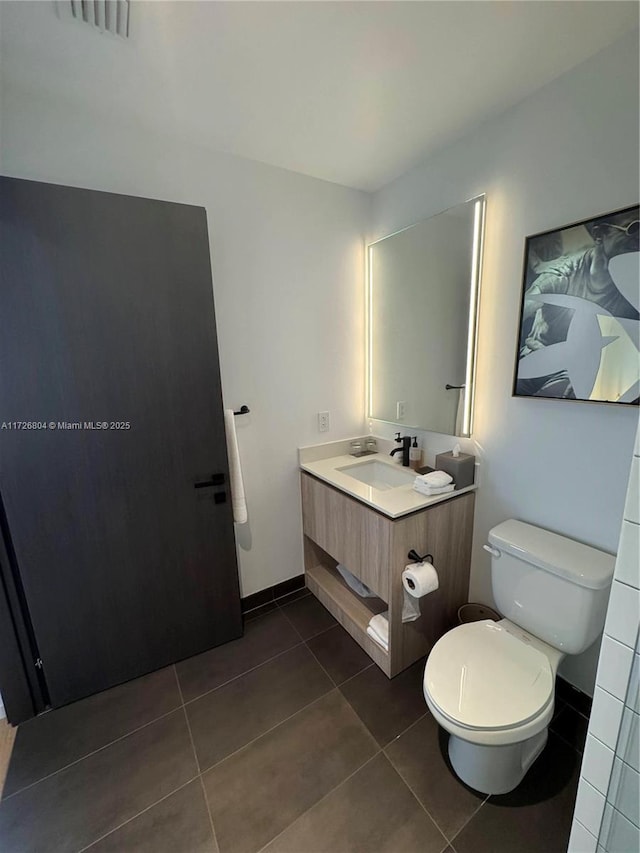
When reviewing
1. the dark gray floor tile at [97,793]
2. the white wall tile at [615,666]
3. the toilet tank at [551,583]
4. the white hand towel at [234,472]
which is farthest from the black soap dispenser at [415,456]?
the dark gray floor tile at [97,793]

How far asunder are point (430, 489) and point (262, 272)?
1.43 meters

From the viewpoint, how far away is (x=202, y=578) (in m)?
1.73

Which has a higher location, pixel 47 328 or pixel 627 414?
pixel 47 328

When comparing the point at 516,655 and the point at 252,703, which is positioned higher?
the point at 516,655

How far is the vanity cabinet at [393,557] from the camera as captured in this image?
4.92 ft

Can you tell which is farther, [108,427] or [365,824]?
[108,427]

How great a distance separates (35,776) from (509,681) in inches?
70.5

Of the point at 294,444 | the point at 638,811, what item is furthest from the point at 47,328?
the point at 638,811

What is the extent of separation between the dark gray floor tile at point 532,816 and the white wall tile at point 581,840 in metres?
0.30

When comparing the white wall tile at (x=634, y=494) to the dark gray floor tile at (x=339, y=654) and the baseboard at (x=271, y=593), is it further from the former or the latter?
the baseboard at (x=271, y=593)

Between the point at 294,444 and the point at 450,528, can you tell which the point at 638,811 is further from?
the point at 294,444

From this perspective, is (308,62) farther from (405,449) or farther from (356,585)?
(356,585)

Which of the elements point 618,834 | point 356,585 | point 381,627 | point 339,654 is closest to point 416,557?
point 381,627

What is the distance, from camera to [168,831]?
3.65ft
